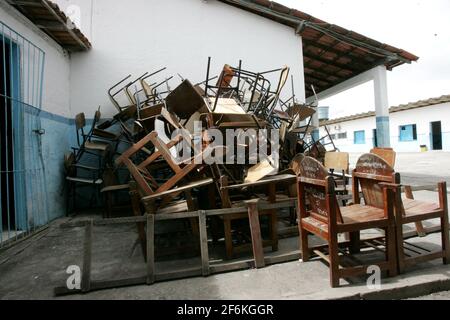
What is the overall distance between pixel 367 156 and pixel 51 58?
5.70 m

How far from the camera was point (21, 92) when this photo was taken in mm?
4273

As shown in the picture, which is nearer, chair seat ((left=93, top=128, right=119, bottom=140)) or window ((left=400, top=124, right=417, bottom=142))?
chair seat ((left=93, top=128, right=119, bottom=140))

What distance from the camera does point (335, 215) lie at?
2246 millimetres

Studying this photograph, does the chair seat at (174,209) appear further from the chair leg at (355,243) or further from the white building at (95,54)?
the white building at (95,54)

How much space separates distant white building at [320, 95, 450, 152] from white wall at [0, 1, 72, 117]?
51.6 feet

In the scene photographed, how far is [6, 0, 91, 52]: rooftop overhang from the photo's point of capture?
13.9ft

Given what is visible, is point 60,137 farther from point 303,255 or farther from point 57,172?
point 303,255

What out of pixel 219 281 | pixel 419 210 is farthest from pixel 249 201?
pixel 419 210

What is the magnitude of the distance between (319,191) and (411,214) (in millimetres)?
881

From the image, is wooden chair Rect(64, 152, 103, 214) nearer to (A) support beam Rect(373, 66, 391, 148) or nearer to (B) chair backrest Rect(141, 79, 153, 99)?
(B) chair backrest Rect(141, 79, 153, 99)

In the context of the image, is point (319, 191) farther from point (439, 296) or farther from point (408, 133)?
point (408, 133)

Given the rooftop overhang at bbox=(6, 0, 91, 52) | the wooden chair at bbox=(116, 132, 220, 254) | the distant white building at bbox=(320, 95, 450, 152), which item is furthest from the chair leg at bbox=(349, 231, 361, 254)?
the distant white building at bbox=(320, 95, 450, 152)
